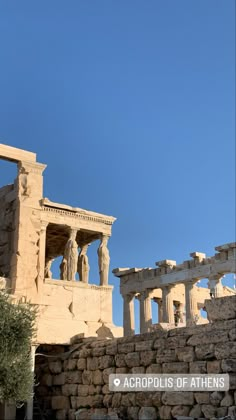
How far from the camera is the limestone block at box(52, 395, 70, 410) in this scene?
14.7m

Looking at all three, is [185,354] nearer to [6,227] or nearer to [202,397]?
[202,397]

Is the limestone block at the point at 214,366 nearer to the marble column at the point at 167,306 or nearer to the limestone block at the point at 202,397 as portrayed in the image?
the limestone block at the point at 202,397

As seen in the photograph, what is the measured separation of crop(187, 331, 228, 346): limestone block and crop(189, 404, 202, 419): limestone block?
1075 millimetres

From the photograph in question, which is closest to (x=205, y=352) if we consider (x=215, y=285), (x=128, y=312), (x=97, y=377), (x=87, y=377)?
(x=97, y=377)

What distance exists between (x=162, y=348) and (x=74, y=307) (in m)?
5.08

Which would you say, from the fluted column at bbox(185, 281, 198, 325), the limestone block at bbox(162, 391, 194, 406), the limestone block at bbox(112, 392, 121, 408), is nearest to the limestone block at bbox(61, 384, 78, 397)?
the limestone block at bbox(112, 392, 121, 408)

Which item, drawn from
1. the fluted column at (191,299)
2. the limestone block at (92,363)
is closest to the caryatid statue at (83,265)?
the limestone block at (92,363)

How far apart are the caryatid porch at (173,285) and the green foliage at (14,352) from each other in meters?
11.9

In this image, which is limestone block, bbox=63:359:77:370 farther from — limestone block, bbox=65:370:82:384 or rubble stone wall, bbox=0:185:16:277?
rubble stone wall, bbox=0:185:16:277

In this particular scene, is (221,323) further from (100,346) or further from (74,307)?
(74,307)

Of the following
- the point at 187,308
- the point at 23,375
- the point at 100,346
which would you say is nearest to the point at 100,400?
the point at 100,346

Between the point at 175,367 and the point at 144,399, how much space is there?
1.08m

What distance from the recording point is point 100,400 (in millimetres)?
13289

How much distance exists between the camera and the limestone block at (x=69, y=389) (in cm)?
1441
